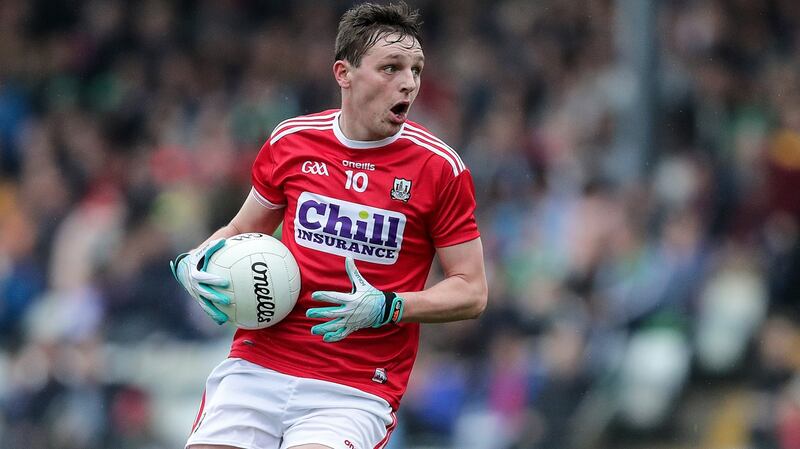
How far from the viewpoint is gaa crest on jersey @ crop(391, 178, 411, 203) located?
5.16 metres

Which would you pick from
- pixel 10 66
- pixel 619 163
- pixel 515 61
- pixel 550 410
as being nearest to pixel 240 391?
pixel 550 410

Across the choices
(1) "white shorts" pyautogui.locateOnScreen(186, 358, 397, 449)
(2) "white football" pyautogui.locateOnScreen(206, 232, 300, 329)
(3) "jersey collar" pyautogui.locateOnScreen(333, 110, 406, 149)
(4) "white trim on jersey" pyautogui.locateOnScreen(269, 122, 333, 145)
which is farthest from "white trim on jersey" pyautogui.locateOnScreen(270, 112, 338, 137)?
(1) "white shorts" pyautogui.locateOnScreen(186, 358, 397, 449)

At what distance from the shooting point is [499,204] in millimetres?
11281

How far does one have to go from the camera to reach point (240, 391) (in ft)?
16.9

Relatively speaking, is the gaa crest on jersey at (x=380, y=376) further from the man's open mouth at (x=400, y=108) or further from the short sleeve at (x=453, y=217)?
the man's open mouth at (x=400, y=108)

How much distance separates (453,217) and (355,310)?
23.1 inches

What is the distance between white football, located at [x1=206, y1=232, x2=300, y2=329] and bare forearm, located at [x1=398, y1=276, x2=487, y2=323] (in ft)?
1.44

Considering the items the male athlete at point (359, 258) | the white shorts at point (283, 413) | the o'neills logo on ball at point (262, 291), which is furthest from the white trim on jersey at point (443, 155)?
the white shorts at point (283, 413)

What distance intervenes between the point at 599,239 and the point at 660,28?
2044 millimetres

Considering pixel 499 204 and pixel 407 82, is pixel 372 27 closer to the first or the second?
pixel 407 82

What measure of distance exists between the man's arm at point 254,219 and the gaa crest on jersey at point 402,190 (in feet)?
1.85

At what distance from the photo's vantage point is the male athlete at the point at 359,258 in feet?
16.7

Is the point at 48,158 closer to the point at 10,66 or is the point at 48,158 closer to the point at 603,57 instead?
the point at 10,66

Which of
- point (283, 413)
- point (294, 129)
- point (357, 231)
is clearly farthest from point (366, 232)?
point (283, 413)
